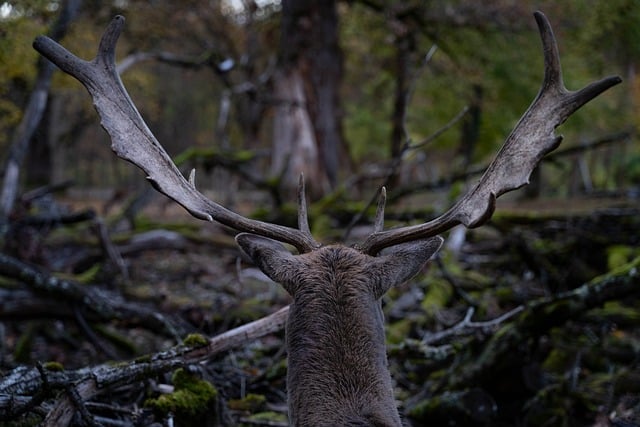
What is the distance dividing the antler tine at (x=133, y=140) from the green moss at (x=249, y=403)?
1325mm

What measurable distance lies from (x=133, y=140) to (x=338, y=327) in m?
1.46

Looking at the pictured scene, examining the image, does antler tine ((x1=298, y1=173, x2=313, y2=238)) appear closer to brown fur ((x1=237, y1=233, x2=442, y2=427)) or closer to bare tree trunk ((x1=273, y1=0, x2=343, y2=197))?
brown fur ((x1=237, y1=233, x2=442, y2=427))

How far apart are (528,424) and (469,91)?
14016mm

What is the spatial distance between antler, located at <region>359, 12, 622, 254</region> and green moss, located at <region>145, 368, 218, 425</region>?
4.12 feet

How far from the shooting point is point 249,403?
4406 mm

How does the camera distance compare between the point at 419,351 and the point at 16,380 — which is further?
the point at 419,351

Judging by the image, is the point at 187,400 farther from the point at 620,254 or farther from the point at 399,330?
the point at 620,254

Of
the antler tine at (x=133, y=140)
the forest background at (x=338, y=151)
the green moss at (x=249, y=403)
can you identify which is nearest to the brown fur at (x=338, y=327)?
the antler tine at (x=133, y=140)

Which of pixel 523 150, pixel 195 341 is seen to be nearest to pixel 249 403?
pixel 195 341

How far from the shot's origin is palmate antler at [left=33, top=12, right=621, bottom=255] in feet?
10.8

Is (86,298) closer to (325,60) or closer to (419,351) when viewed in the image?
(419,351)

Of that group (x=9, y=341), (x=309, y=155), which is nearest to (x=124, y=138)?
(x=9, y=341)

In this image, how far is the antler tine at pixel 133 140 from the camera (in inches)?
136

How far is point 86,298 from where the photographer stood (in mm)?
5840
